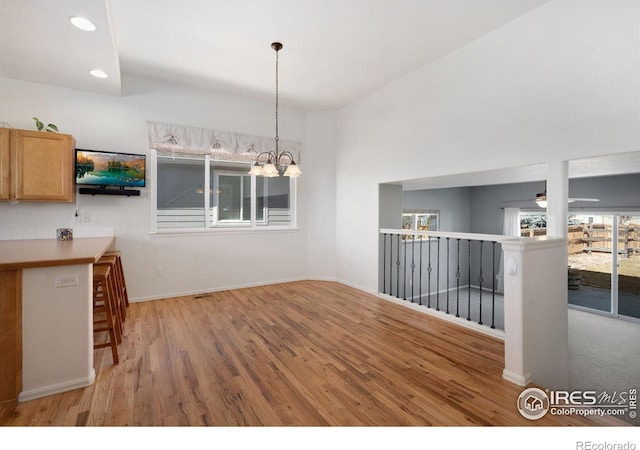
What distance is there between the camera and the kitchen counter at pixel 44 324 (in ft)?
6.37

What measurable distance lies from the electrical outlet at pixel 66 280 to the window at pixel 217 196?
7.47 feet

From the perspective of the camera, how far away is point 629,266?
19.5 ft

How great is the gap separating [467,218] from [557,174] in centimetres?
692

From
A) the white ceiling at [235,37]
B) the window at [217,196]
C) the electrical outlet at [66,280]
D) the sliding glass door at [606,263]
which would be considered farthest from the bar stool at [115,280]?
the sliding glass door at [606,263]

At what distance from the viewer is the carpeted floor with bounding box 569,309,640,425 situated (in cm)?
401

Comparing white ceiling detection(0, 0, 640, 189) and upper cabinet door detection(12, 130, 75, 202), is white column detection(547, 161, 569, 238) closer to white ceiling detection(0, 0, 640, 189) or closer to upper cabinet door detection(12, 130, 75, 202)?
white ceiling detection(0, 0, 640, 189)

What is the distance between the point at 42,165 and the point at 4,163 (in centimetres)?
30

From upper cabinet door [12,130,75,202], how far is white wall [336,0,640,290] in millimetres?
4051

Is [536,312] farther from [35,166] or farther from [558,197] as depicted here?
[35,166]

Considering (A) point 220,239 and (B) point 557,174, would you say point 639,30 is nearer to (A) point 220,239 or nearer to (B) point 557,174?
(B) point 557,174

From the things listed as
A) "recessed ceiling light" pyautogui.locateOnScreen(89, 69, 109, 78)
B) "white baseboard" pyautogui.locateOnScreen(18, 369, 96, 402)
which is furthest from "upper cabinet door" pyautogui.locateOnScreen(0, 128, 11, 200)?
"white baseboard" pyautogui.locateOnScreen(18, 369, 96, 402)

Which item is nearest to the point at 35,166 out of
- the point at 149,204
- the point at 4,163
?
the point at 4,163

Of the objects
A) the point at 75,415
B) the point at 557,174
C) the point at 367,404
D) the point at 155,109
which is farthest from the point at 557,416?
the point at 155,109

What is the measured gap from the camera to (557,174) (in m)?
2.66
